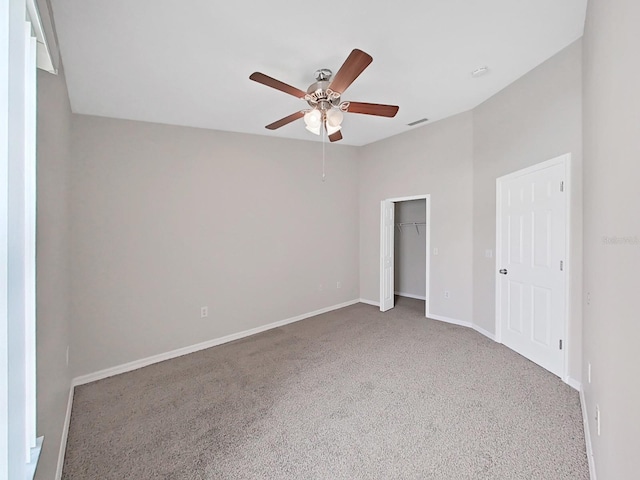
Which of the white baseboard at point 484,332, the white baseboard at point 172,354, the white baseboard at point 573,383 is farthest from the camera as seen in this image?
the white baseboard at point 484,332

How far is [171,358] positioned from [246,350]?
2.77 ft

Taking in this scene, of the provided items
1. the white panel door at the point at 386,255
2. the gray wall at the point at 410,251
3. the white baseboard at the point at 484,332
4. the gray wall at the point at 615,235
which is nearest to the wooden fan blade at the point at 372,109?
the gray wall at the point at 615,235

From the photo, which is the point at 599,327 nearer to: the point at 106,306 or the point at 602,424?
the point at 602,424

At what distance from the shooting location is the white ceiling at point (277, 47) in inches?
74.8

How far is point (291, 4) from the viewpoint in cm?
186

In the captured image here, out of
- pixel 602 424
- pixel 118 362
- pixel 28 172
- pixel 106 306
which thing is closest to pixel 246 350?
pixel 118 362

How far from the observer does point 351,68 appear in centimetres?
193

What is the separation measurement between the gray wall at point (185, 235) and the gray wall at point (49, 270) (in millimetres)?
994

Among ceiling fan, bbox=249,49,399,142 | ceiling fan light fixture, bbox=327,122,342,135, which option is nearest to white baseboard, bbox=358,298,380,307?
ceiling fan light fixture, bbox=327,122,342,135

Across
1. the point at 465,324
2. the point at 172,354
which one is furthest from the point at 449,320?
the point at 172,354

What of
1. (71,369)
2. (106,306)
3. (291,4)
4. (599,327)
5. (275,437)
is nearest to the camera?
(599,327)

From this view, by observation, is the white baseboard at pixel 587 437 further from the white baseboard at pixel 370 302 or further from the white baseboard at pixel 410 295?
the white baseboard at pixel 410 295

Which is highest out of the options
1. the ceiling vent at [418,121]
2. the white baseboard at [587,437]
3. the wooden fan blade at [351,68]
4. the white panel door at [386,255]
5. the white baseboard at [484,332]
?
the ceiling vent at [418,121]

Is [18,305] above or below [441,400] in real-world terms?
above
